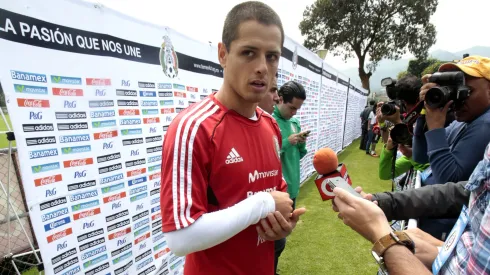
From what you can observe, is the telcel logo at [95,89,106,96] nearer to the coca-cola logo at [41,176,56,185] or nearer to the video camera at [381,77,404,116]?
the coca-cola logo at [41,176,56,185]

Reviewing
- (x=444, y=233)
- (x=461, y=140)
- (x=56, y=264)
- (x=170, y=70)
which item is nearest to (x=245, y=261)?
(x=56, y=264)

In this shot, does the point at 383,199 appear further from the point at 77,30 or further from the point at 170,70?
the point at 77,30

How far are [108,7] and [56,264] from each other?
1.78 m

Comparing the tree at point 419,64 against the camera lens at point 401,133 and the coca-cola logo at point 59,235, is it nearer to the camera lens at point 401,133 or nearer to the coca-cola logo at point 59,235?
the camera lens at point 401,133

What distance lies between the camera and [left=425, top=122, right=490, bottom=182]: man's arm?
5.57 feet

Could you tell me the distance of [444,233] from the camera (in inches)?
71.4

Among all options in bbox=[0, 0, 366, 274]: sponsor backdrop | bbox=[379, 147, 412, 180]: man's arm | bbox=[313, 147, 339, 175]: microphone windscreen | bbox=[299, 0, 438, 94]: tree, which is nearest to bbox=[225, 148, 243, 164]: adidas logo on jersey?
bbox=[313, 147, 339, 175]: microphone windscreen

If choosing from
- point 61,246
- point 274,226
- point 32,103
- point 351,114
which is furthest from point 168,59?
point 351,114

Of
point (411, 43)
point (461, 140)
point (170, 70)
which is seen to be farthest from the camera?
point (411, 43)

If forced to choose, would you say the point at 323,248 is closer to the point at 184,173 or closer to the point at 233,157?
the point at 233,157

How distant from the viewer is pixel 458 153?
5.81ft

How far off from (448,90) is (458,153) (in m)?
0.45

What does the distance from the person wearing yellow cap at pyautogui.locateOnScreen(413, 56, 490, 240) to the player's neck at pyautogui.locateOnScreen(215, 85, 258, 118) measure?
137 cm

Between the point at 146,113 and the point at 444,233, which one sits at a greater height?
the point at 146,113
